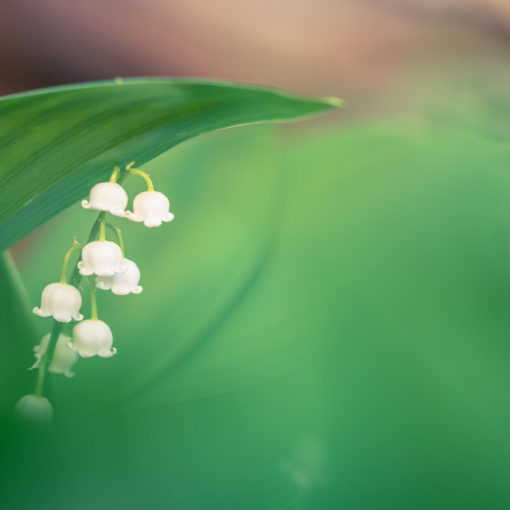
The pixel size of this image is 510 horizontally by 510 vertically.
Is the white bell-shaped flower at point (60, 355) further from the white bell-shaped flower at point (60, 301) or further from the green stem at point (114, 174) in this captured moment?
the green stem at point (114, 174)

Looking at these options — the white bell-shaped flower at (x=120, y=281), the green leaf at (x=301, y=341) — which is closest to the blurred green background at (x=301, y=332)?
the green leaf at (x=301, y=341)

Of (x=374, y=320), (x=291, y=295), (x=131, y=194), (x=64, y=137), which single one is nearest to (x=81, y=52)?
(x=131, y=194)

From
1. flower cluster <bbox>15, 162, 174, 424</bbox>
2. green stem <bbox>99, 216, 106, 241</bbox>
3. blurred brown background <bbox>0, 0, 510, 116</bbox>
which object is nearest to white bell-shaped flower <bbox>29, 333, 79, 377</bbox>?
flower cluster <bbox>15, 162, 174, 424</bbox>

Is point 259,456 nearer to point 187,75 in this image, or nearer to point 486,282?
point 486,282

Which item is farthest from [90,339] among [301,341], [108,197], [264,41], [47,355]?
[264,41]

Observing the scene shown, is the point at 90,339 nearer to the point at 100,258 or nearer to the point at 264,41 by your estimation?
the point at 100,258

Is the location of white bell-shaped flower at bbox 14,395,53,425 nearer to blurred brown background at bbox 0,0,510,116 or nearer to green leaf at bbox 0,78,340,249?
green leaf at bbox 0,78,340,249
